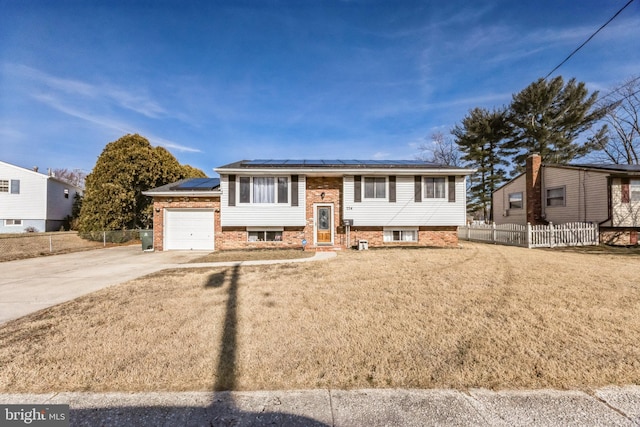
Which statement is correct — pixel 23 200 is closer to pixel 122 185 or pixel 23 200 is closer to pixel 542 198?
pixel 122 185

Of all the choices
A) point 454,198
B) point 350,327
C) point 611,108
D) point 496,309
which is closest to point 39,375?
point 350,327

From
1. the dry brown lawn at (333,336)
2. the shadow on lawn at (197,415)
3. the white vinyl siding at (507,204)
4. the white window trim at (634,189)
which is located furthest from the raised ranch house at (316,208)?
the shadow on lawn at (197,415)

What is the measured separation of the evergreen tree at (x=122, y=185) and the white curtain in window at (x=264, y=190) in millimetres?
10286

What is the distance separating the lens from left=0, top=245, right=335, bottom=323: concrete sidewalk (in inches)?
193

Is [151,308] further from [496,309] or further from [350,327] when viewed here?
[496,309]

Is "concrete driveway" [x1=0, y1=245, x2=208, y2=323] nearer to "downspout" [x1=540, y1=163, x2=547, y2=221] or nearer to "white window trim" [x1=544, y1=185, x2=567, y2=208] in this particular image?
"white window trim" [x1=544, y1=185, x2=567, y2=208]

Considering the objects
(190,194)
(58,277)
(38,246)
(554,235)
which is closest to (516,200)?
(554,235)

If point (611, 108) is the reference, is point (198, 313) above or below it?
below

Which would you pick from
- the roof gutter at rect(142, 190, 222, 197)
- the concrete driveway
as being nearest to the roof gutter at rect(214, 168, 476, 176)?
the roof gutter at rect(142, 190, 222, 197)

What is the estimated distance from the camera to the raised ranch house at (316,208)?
1193 centimetres

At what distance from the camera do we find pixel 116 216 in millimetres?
16562

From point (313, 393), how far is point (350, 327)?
143 centimetres

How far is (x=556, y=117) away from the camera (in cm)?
2458

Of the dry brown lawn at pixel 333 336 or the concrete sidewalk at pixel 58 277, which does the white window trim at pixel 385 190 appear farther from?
the dry brown lawn at pixel 333 336
